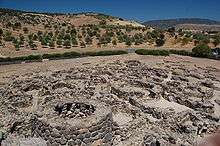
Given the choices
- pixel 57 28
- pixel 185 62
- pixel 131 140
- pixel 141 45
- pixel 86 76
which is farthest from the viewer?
pixel 57 28

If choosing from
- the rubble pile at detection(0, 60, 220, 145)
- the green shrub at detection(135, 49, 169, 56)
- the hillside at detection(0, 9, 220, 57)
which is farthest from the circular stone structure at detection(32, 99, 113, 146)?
the hillside at detection(0, 9, 220, 57)

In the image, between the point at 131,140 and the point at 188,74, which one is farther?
the point at 188,74

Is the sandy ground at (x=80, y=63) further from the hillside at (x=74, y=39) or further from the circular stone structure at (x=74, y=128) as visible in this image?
the circular stone structure at (x=74, y=128)

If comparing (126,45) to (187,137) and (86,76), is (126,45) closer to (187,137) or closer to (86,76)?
(86,76)

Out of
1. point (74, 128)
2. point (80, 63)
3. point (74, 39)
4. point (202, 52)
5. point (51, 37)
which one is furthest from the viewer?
point (51, 37)

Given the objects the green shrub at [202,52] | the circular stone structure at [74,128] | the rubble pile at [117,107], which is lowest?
the green shrub at [202,52]

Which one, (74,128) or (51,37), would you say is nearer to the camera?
(74,128)

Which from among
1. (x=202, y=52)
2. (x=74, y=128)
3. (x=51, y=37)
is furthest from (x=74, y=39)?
(x=74, y=128)

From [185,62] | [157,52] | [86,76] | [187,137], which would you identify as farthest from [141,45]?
[187,137]

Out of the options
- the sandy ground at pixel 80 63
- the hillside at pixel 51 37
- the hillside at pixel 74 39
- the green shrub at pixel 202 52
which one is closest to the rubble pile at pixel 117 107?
the sandy ground at pixel 80 63

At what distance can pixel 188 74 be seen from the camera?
37.7 metres

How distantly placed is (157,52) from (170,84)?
23608 mm

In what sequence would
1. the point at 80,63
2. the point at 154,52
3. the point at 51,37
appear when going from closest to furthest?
the point at 80,63 → the point at 154,52 → the point at 51,37

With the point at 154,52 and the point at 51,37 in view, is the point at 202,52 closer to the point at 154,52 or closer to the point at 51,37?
the point at 154,52
